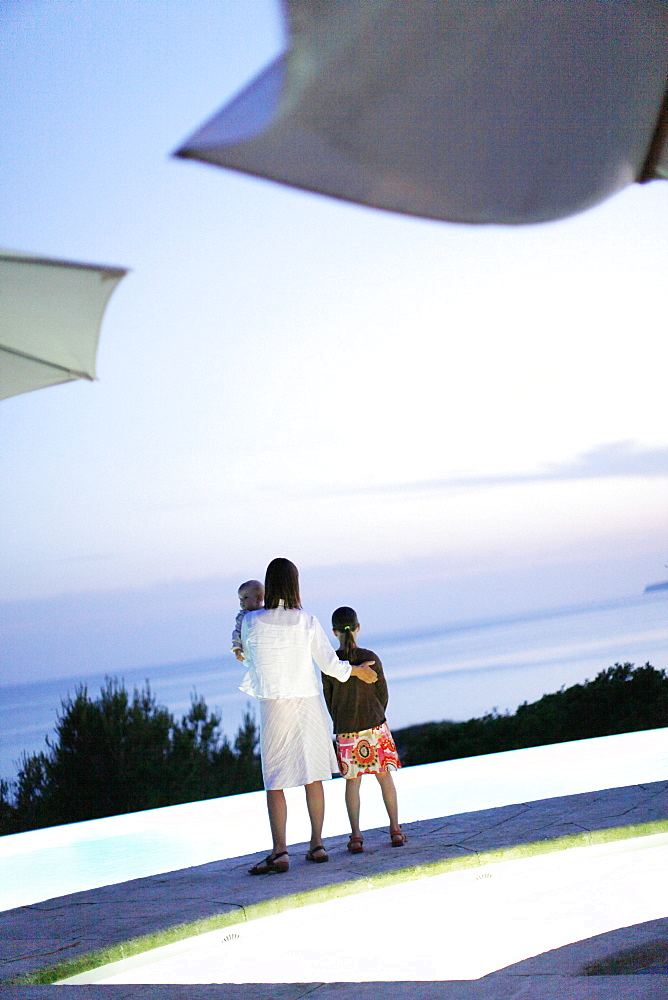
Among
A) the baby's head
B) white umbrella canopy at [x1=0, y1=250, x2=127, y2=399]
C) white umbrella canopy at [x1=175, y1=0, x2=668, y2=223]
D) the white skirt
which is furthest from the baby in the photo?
white umbrella canopy at [x1=175, y1=0, x2=668, y2=223]

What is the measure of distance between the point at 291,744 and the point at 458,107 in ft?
9.95

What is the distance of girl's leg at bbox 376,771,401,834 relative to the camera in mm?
4711

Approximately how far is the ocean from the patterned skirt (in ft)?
18.6

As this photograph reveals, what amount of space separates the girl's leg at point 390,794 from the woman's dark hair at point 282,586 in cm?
96

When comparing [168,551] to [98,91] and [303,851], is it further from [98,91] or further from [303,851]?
[303,851]

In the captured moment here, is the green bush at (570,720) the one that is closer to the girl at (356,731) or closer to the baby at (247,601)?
the girl at (356,731)

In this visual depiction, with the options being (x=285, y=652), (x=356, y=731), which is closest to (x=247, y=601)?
(x=285, y=652)

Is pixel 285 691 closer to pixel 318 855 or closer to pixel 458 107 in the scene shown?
pixel 318 855

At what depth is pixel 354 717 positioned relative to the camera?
187 inches

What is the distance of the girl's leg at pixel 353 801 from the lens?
4.75m

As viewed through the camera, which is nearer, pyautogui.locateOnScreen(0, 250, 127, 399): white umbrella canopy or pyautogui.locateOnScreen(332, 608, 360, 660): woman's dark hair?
pyautogui.locateOnScreen(0, 250, 127, 399): white umbrella canopy

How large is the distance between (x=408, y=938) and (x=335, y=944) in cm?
28

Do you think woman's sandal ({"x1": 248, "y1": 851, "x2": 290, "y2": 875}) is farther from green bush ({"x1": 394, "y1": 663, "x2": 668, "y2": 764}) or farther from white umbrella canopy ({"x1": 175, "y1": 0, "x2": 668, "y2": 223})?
green bush ({"x1": 394, "y1": 663, "x2": 668, "y2": 764})

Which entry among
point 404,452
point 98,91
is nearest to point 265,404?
point 404,452
